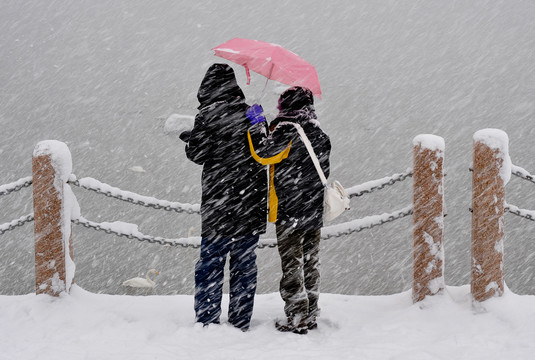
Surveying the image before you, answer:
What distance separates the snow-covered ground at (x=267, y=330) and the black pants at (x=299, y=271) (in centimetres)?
20

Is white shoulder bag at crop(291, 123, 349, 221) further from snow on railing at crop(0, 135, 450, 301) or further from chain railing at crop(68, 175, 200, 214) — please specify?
chain railing at crop(68, 175, 200, 214)

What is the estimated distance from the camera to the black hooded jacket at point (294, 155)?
4.38m

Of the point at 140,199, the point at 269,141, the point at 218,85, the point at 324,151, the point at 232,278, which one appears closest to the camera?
the point at 218,85

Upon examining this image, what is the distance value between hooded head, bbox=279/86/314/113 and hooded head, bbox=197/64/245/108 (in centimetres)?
37

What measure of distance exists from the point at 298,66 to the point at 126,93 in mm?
9653

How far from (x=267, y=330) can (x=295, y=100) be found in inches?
69.6

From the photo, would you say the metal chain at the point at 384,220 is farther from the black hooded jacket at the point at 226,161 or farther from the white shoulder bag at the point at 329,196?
the black hooded jacket at the point at 226,161

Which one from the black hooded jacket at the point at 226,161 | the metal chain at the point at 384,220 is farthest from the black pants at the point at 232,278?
the metal chain at the point at 384,220

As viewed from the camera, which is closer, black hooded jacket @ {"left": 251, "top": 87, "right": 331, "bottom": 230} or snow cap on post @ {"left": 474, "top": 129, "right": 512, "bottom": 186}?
black hooded jacket @ {"left": 251, "top": 87, "right": 331, "bottom": 230}

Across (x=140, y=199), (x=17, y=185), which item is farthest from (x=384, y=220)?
(x=17, y=185)

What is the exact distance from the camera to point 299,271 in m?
4.51

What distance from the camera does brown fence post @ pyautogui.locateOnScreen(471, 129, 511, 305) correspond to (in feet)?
15.3

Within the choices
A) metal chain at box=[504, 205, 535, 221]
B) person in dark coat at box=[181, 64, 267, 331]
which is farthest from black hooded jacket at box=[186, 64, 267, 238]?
metal chain at box=[504, 205, 535, 221]

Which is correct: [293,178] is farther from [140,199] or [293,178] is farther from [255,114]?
[140,199]
